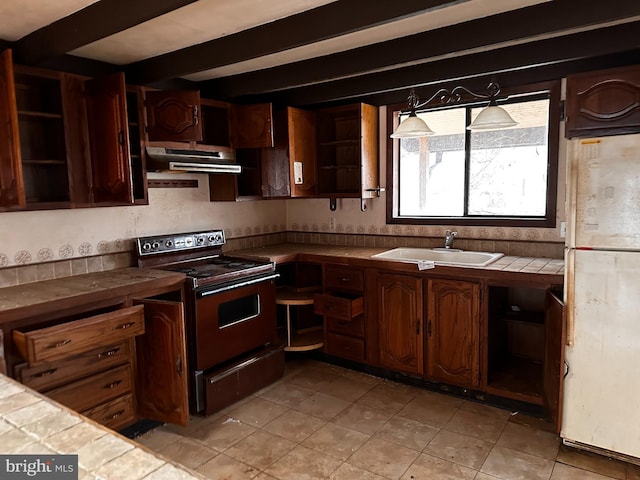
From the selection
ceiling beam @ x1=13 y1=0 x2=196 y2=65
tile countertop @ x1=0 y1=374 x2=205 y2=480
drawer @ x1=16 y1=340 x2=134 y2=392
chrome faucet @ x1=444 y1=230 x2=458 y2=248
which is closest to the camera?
tile countertop @ x1=0 y1=374 x2=205 y2=480

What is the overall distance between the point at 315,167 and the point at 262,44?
1.69 metres

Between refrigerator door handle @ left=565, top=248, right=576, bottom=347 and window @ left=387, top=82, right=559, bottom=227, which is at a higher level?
window @ left=387, top=82, right=559, bottom=227

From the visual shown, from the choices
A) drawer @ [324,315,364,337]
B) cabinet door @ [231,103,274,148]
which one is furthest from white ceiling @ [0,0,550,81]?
drawer @ [324,315,364,337]

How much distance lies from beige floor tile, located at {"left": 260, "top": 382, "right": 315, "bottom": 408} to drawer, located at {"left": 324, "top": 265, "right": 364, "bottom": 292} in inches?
31.6

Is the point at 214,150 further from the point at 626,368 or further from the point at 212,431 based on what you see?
the point at 626,368

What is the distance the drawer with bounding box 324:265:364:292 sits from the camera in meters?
3.41

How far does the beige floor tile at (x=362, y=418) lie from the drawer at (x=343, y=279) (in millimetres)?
875

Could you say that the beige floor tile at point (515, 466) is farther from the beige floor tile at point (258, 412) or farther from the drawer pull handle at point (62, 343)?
the drawer pull handle at point (62, 343)

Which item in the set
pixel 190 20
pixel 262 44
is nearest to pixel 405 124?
pixel 262 44

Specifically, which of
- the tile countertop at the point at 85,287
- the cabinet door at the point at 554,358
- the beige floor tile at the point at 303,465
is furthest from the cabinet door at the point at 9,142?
the cabinet door at the point at 554,358

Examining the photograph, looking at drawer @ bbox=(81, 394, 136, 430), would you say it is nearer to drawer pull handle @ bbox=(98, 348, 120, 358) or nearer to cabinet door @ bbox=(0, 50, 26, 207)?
drawer pull handle @ bbox=(98, 348, 120, 358)

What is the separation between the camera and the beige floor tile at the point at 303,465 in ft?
7.55

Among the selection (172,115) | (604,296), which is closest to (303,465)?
(604,296)

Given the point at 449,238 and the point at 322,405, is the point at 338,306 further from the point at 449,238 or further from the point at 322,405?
the point at 449,238
